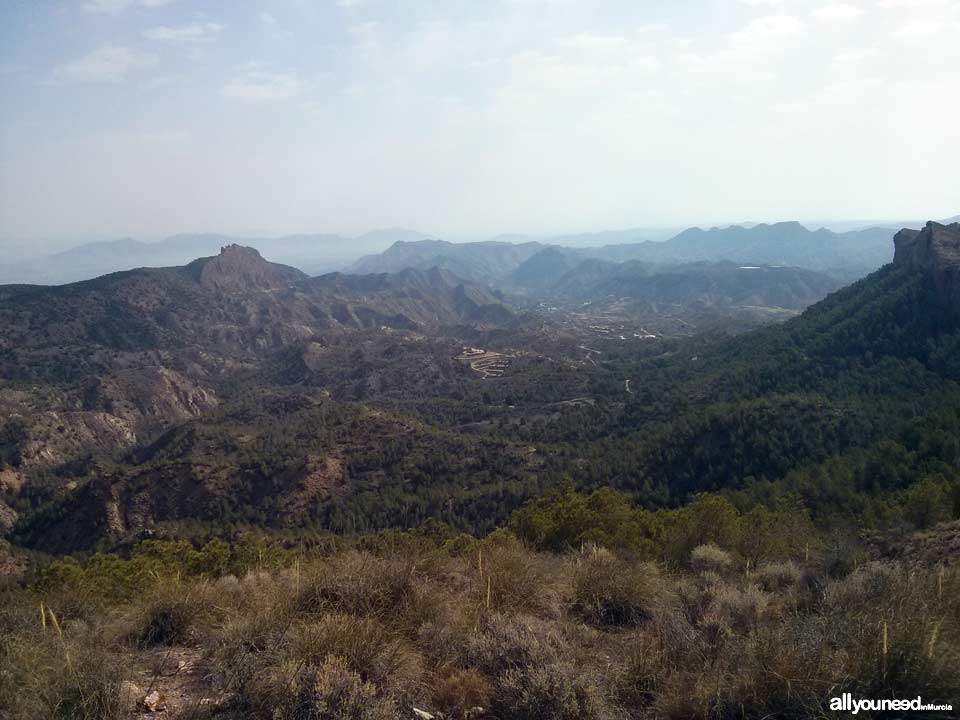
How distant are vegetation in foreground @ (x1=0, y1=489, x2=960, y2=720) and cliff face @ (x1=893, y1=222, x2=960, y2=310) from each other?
64.0 metres

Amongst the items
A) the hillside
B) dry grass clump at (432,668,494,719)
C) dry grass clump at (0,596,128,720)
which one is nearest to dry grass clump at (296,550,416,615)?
dry grass clump at (432,668,494,719)

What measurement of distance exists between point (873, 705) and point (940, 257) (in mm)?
75445

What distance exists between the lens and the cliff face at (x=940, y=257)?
55.2m

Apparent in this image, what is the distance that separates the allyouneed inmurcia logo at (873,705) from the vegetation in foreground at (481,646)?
0.35ft

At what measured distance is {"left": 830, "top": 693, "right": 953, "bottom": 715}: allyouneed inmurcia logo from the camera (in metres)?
4.62

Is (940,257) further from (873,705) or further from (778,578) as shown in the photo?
(873,705)

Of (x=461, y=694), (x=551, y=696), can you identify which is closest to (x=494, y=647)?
(x=461, y=694)

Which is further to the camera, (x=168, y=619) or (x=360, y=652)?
(x=168, y=619)

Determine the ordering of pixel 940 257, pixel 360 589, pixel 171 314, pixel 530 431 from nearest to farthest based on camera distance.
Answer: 1. pixel 360 589
2. pixel 940 257
3. pixel 530 431
4. pixel 171 314

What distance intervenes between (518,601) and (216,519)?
1962 inches

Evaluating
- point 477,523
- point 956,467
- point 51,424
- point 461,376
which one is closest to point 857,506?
point 956,467

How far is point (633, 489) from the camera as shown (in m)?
43.1

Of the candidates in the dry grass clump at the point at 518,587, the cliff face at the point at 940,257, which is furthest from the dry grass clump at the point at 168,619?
the cliff face at the point at 940,257

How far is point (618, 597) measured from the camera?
9.01m
